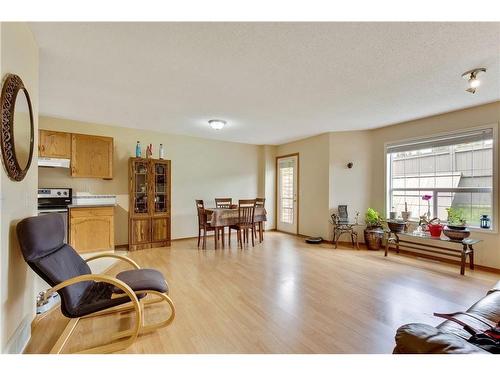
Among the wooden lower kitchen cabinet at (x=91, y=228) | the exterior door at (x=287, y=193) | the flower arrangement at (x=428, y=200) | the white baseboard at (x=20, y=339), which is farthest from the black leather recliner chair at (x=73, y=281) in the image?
the exterior door at (x=287, y=193)

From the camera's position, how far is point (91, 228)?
13.2 feet

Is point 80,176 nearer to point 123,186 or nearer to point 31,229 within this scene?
point 123,186

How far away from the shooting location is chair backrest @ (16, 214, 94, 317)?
159 centimetres

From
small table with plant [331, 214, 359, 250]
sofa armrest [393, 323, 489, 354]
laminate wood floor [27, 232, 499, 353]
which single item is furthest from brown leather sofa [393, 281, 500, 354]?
small table with plant [331, 214, 359, 250]

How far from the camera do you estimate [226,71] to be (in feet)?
8.07

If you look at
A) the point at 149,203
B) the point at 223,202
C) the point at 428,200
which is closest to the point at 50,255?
the point at 149,203

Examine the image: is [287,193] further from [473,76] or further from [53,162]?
[53,162]

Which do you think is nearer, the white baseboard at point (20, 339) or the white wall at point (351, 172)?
the white baseboard at point (20, 339)

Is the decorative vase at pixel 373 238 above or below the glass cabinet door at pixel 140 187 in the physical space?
below

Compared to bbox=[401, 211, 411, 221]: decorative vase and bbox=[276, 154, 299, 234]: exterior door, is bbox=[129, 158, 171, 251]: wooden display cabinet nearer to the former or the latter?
bbox=[276, 154, 299, 234]: exterior door

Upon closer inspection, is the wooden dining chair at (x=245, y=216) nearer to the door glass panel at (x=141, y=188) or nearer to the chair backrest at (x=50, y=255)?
the door glass panel at (x=141, y=188)

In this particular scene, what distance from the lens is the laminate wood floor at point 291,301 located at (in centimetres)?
182

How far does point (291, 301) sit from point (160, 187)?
3.42 metres
